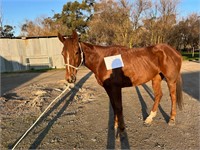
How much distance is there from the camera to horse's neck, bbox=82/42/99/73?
11.3 ft

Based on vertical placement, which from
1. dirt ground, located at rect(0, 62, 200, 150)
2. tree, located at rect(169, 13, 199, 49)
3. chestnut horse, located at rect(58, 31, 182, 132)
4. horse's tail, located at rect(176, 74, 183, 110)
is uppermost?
tree, located at rect(169, 13, 199, 49)

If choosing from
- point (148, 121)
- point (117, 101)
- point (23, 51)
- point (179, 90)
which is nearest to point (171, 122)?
point (148, 121)

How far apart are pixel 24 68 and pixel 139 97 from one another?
13.9 meters

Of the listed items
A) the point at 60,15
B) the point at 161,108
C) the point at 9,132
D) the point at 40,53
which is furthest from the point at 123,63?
the point at 60,15

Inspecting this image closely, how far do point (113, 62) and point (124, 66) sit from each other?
0.82ft

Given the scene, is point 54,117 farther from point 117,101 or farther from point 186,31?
point 186,31

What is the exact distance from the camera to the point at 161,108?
486cm

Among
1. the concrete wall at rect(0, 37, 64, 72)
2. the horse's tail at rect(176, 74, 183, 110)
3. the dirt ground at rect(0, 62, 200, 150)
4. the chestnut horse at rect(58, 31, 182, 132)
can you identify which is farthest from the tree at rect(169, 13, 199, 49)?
the chestnut horse at rect(58, 31, 182, 132)

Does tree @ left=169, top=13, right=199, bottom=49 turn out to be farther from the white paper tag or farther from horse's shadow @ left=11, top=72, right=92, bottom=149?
the white paper tag

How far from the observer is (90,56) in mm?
3475

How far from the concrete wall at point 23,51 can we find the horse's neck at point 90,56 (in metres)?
14.9

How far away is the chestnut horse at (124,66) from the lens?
10.0ft

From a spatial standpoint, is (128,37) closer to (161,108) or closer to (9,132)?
(161,108)

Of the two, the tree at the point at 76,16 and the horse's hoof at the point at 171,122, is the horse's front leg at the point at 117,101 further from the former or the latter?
the tree at the point at 76,16
